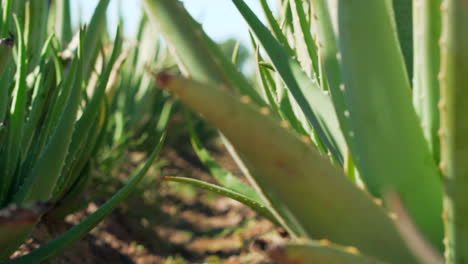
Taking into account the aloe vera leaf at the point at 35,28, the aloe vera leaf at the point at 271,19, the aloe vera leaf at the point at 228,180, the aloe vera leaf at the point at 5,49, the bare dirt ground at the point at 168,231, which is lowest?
the bare dirt ground at the point at 168,231

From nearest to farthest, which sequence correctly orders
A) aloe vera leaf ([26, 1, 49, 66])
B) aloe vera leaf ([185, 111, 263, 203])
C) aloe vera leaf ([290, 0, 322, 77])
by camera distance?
aloe vera leaf ([290, 0, 322, 77]) < aloe vera leaf ([185, 111, 263, 203]) < aloe vera leaf ([26, 1, 49, 66])

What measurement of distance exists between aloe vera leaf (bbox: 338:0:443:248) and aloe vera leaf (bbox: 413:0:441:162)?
0.14ft

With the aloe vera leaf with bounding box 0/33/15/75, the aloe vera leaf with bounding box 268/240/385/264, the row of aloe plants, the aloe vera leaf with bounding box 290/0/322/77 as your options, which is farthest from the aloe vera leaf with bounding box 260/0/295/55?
the aloe vera leaf with bounding box 268/240/385/264

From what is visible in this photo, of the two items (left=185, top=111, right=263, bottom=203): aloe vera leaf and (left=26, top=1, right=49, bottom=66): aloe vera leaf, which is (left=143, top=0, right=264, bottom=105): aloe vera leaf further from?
(left=26, top=1, right=49, bottom=66): aloe vera leaf

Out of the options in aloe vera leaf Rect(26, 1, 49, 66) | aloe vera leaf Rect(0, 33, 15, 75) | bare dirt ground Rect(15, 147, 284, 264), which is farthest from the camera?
bare dirt ground Rect(15, 147, 284, 264)

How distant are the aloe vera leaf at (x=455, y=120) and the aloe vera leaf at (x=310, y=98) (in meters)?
0.25

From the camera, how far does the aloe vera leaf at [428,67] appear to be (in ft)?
2.11

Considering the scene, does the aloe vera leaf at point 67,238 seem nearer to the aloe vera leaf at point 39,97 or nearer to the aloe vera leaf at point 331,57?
the aloe vera leaf at point 39,97

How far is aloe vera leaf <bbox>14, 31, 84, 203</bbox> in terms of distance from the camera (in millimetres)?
1029

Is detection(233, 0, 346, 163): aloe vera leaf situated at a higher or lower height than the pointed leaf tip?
lower

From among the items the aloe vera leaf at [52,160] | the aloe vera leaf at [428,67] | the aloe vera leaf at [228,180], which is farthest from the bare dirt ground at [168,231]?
the aloe vera leaf at [428,67]

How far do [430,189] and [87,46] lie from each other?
0.83 m

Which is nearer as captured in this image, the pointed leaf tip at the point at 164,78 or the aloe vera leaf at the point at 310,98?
the pointed leaf tip at the point at 164,78

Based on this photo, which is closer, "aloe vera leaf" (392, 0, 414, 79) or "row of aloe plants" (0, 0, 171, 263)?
"aloe vera leaf" (392, 0, 414, 79)
